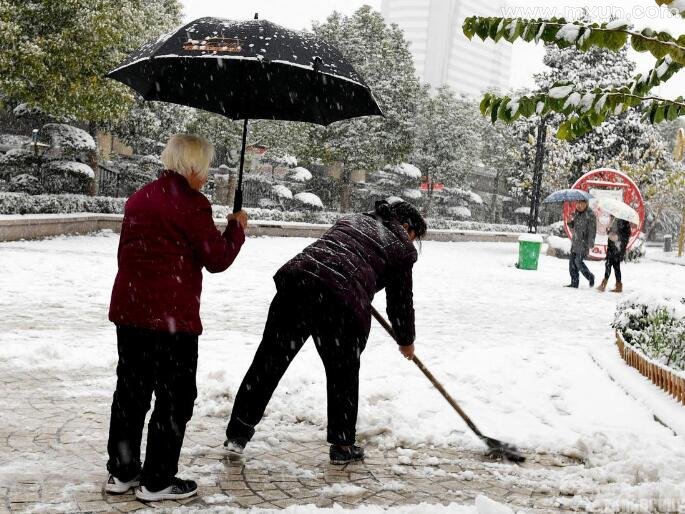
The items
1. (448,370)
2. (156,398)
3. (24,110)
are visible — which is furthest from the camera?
(24,110)

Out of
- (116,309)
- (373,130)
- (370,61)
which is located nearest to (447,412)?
(116,309)

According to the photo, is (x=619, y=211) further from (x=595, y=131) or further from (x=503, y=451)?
(x=595, y=131)

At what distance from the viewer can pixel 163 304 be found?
3.22 meters

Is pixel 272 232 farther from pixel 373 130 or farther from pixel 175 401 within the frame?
pixel 175 401

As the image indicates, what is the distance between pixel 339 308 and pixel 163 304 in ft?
3.32

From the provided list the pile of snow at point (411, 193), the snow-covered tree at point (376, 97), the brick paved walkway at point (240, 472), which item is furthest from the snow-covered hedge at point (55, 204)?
the pile of snow at point (411, 193)

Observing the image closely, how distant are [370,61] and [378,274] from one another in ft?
95.0

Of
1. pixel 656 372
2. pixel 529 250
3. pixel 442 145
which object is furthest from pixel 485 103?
pixel 442 145

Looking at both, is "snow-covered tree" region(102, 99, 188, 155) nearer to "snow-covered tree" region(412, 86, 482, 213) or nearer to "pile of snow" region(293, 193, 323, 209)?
"pile of snow" region(293, 193, 323, 209)

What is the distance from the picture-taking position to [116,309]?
3.25 metres

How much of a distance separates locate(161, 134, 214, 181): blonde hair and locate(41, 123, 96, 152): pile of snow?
16849 millimetres

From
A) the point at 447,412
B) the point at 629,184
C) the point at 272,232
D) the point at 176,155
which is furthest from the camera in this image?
the point at 272,232

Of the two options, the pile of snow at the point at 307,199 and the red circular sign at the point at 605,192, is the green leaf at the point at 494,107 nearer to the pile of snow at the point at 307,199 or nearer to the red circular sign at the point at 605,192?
the red circular sign at the point at 605,192

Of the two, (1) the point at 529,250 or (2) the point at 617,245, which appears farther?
(1) the point at 529,250
